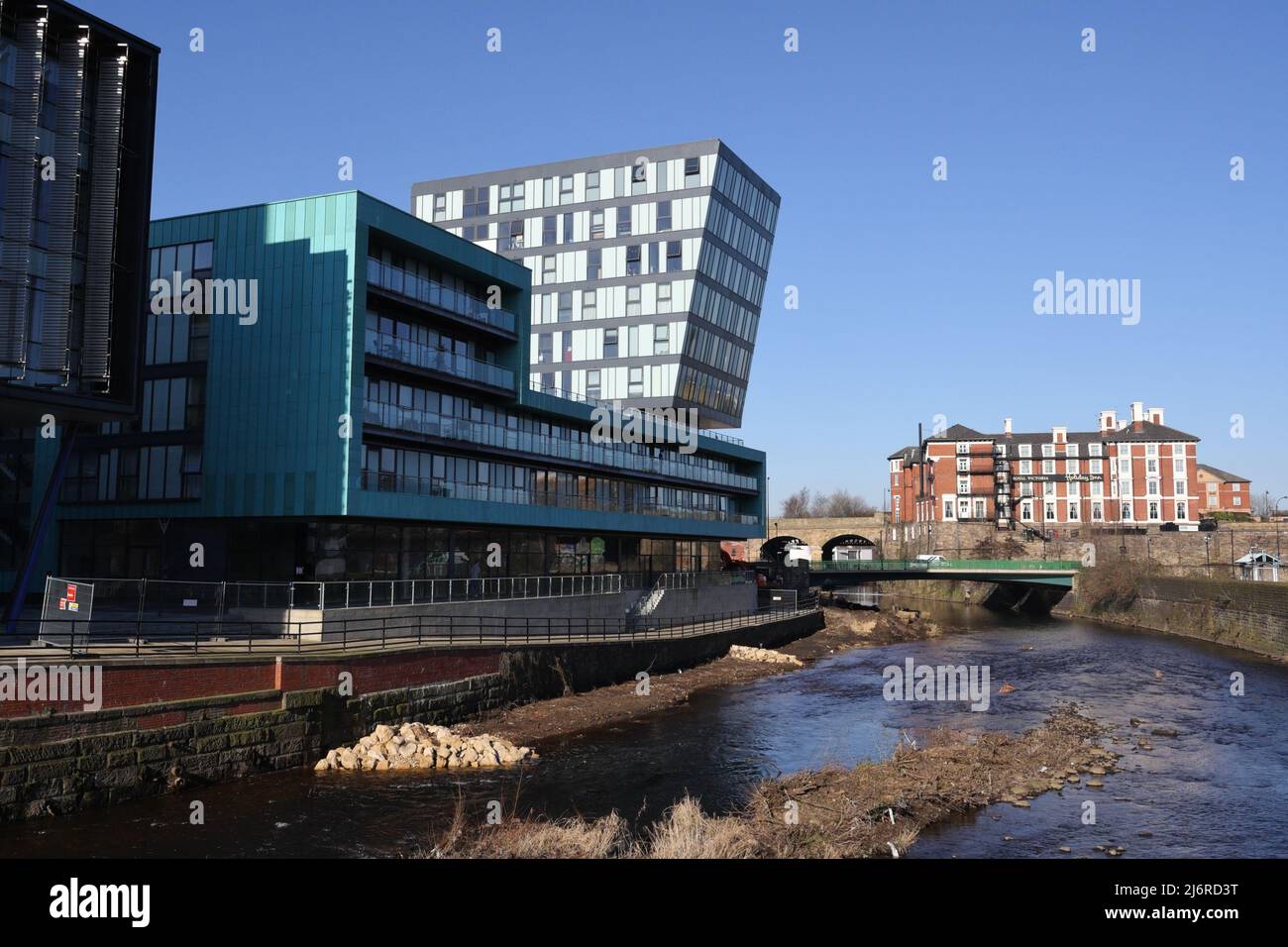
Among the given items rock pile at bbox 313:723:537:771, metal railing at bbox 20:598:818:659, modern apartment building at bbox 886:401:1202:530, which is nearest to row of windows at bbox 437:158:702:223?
metal railing at bbox 20:598:818:659

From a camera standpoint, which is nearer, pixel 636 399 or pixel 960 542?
pixel 636 399

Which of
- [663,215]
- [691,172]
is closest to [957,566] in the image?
[663,215]

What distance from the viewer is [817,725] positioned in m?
32.7

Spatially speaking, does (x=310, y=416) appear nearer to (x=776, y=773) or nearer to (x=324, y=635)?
(x=324, y=635)

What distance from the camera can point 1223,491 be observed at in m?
148

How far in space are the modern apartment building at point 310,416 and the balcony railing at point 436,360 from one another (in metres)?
0.08

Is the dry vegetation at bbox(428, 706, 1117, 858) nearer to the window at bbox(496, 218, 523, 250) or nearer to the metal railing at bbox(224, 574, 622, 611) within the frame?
the metal railing at bbox(224, 574, 622, 611)

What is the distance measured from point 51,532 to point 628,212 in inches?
1462

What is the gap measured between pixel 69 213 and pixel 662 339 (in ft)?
124

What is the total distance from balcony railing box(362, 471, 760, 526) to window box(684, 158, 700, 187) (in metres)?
19.7

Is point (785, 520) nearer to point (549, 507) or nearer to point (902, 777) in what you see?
point (549, 507)

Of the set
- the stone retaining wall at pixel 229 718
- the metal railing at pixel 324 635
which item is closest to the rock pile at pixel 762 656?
the metal railing at pixel 324 635

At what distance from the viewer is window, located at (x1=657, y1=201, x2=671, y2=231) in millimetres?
61906
